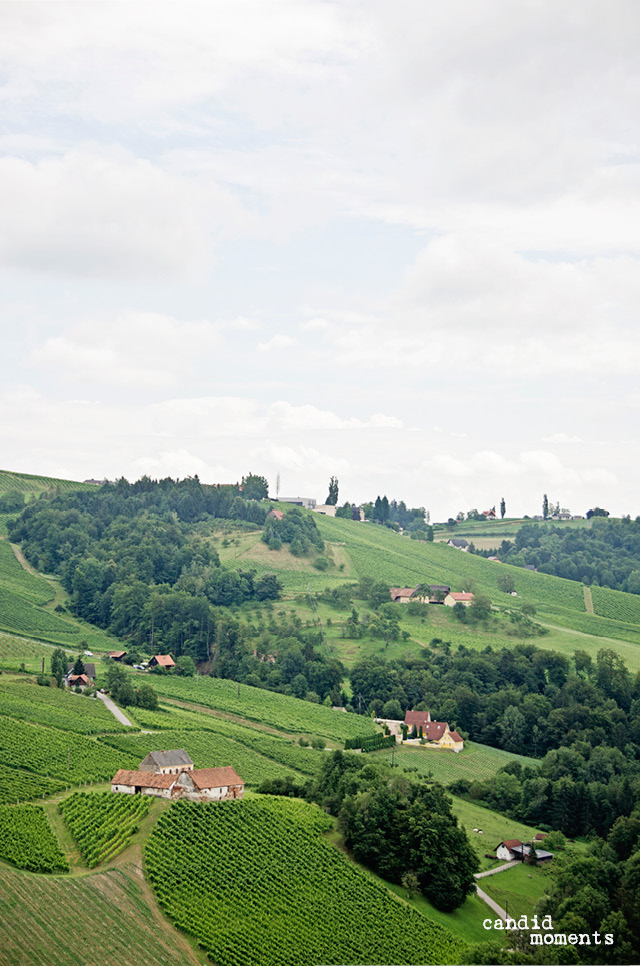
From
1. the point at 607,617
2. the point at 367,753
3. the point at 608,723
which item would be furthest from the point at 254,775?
the point at 607,617

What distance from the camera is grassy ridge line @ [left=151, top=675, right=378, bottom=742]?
10600 centimetres

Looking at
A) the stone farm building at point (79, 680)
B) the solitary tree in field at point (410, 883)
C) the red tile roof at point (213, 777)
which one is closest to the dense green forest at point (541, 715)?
the solitary tree in field at point (410, 883)

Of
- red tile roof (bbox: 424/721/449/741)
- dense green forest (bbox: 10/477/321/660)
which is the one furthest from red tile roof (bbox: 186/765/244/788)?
dense green forest (bbox: 10/477/321/660)

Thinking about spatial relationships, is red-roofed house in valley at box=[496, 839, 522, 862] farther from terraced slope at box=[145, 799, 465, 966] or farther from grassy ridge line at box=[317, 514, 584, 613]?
grassy ridge line at box=[317, 514, 584, 613]

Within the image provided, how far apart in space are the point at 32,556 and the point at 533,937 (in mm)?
135860

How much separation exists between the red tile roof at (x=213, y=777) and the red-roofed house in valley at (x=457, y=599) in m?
92.3

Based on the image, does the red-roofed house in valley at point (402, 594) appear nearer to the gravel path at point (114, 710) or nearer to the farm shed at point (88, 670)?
the farm shed at point (88, 670)

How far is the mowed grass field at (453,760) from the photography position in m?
98.0

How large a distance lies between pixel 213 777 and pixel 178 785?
2.91m

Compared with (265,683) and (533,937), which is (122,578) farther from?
(533,937)

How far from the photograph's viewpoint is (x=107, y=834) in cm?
5744

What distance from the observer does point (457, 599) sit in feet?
516

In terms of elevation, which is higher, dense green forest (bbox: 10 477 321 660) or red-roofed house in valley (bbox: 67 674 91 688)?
dense green forest (bbox: 10 477 321 660)

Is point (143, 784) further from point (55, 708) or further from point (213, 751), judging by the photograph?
point (55, 708)
